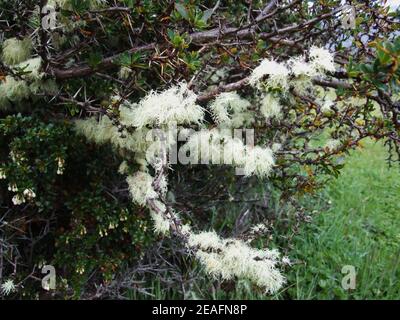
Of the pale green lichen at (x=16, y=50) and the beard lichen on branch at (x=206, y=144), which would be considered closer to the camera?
the beard lichen on branch at (x=206, y=144)

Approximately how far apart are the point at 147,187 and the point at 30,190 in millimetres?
421

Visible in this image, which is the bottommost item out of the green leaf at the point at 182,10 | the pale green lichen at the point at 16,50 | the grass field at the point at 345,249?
the grass field at the point at 345,249

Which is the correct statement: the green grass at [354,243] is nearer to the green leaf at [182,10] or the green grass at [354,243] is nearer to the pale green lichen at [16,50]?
the green leaf at [182,10]

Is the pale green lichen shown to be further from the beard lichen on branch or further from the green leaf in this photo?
the green leaf

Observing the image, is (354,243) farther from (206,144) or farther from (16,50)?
(16,50)

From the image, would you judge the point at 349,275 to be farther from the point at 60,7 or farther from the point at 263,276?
the point at 60,7

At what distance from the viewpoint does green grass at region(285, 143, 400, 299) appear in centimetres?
215

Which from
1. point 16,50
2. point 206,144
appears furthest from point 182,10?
point 16,50

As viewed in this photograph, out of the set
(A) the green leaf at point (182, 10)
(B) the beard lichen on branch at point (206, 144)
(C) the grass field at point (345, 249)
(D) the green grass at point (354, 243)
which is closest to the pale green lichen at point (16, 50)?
(B) the beard lichen on branch at point (206, 144)

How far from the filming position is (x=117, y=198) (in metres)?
1.85

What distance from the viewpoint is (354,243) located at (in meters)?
2.51

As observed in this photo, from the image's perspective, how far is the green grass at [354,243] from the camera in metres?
2.15

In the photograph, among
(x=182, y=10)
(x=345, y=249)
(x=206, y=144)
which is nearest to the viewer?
(x=182, y=10)

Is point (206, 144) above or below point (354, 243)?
above
